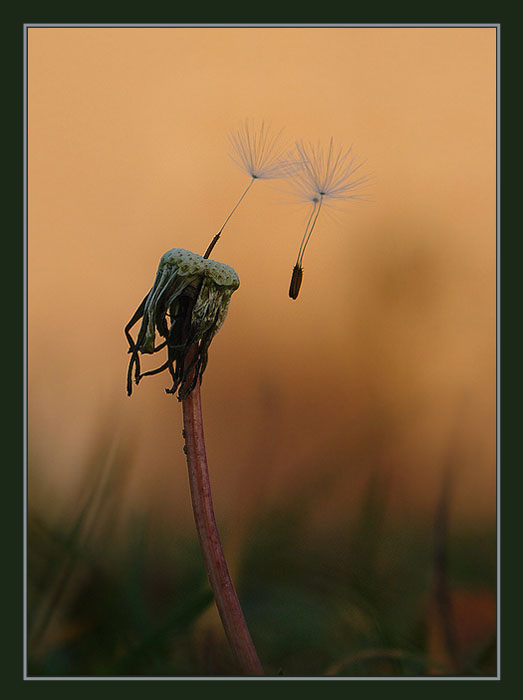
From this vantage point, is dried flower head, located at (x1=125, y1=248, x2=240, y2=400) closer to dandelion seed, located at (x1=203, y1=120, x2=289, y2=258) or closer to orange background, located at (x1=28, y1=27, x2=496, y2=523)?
orange background, located at (x1=28, y1=27, x2=496, y2=523)

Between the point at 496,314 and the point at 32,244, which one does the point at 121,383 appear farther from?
the point at 496,314

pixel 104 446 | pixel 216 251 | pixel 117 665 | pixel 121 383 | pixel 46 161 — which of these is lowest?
pixel 117 665

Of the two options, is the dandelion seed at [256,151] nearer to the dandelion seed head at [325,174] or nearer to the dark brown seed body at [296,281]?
the dandelion seed head at [325,174]

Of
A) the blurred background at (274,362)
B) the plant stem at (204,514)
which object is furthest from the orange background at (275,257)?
the plant stem at (204,514)

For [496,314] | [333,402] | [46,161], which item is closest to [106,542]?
[333,402]

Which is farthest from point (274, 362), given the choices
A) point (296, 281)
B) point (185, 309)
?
point (185, 309)

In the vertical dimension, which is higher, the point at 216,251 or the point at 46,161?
the point at 46,161
